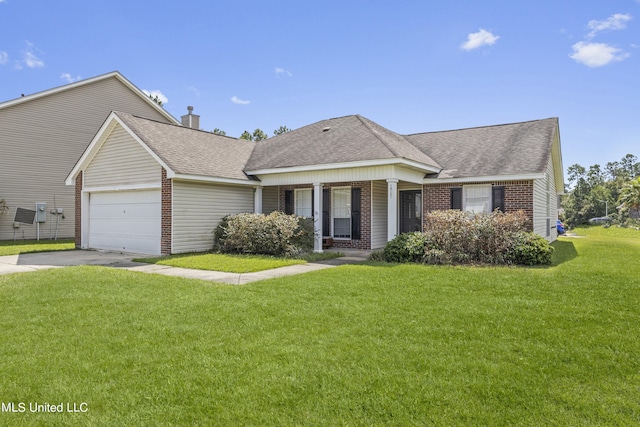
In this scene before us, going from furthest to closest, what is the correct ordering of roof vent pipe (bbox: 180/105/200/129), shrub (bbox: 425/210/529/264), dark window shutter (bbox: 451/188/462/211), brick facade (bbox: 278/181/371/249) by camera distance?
roof vent pipe (bbox: 180/105/200/129) < brick facade (bbox: 278/181/371/249) < dark window shutter (bbox: 451/188/462/211) < shrub (bbox: 425/210/529/264)

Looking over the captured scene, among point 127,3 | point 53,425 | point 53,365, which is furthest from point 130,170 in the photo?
point 53,425

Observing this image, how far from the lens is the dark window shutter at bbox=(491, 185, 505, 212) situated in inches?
542

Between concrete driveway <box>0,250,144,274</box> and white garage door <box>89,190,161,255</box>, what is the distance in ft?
1.97

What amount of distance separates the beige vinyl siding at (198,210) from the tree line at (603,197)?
34.8 m

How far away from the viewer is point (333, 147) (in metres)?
15.3

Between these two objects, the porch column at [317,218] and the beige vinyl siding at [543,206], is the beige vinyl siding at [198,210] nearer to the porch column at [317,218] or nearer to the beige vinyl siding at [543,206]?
the porch column at [317,218]

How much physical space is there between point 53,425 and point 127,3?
14165mm

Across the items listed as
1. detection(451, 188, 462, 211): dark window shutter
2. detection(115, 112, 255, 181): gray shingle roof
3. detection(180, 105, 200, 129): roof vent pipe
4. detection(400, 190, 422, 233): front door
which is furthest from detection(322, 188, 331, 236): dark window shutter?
detection(180, 105, 200, 129): roof vent pipe

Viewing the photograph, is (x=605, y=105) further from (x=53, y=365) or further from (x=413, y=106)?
(x=53, y=365)

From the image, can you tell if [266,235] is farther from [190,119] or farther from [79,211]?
[190,119]

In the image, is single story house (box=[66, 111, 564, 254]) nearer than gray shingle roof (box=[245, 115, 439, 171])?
Yes

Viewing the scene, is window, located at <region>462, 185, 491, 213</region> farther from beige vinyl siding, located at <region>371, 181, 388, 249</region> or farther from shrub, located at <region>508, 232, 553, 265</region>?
shrub, located at <region>508, 232, 553, 265</region>

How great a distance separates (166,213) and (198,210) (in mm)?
1078

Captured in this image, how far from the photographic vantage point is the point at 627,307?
5941mm
